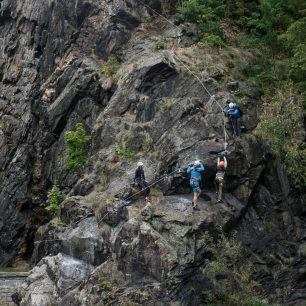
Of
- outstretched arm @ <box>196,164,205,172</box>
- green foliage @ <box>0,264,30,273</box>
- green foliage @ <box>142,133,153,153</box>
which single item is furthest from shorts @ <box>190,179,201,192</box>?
green foliage @ <box>0,264,30,273</box>

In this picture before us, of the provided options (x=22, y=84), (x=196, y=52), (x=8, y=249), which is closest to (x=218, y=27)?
(x=196, y=52)

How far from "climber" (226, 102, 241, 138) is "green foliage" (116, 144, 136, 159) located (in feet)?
14.2

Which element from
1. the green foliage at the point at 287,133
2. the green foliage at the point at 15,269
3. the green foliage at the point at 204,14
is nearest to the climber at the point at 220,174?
the green foliage at the point at 287,133

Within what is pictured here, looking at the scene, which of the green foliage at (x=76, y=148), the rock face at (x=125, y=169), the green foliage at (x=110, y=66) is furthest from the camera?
the green foliage at (x=110, y=66)

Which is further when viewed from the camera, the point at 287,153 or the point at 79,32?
the point at 79,32

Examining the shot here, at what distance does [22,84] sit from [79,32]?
5.29 metres

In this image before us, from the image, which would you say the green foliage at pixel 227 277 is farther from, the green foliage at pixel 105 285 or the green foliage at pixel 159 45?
the green foliage at pixel 159 45

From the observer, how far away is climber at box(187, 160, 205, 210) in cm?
1923

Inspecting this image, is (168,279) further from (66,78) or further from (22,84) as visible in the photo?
(22,84)

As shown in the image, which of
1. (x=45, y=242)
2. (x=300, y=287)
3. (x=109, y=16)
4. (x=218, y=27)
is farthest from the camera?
(x=109, y=16)

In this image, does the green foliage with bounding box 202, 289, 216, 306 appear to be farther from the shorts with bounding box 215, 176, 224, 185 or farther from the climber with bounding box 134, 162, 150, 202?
the climber with bounding box 134, 162, 150, 202

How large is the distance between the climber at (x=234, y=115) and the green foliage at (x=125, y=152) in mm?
4315

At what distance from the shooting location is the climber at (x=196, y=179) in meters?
19.2

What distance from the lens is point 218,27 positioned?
26.9m
